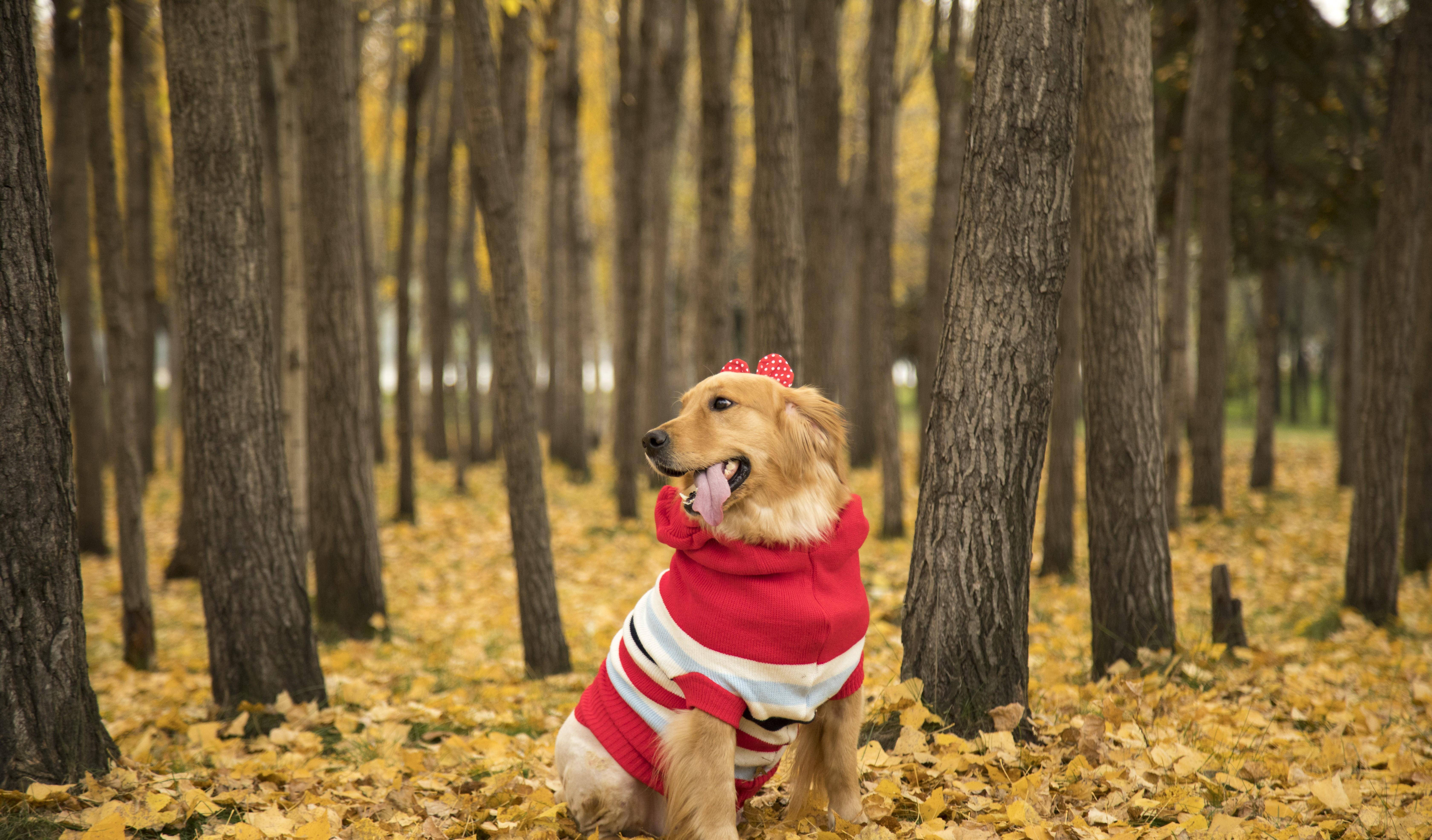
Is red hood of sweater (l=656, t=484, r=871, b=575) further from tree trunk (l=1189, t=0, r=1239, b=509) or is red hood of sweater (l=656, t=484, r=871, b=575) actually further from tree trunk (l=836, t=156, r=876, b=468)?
tree trunk (l=836, t=156, r=876, b=468)

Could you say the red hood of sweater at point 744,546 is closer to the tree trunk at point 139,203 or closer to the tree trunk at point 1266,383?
the tree trunk at point 139,203

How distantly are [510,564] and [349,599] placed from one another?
10.1ft

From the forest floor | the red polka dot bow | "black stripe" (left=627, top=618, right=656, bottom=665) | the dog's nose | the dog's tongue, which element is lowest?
the forest floor

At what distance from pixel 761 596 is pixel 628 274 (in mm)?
10473

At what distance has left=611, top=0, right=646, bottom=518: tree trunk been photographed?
486 inches

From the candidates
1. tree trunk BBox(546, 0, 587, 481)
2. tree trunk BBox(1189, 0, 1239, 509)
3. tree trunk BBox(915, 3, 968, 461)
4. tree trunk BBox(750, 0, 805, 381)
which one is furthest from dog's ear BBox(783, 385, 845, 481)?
tree trunk BBox(546, 0, 587, 481)

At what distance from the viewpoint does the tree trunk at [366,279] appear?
950 cm

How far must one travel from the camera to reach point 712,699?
291cm

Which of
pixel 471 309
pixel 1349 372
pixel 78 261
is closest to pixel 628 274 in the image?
pixel 471 309

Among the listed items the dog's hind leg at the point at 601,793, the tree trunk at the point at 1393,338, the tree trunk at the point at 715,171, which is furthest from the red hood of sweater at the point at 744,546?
the tree trunk at the point at 1393,338

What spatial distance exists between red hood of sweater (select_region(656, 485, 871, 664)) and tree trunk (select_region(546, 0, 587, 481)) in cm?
1123

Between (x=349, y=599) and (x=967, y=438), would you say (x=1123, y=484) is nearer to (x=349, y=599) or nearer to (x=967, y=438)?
(x=967, y=438)

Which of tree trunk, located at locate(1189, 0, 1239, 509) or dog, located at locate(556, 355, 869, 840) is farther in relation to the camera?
tree trunk, located at locate(1189, 0, 1239, 509)

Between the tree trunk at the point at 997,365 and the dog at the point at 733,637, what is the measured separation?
895mm
